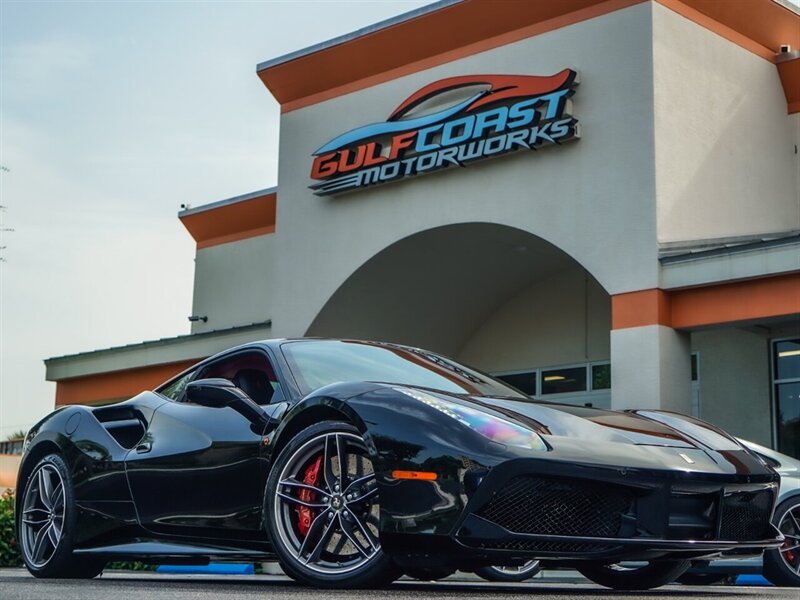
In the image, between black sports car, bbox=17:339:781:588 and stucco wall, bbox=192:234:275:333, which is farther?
stucco wall, bbox=192:234:275:333

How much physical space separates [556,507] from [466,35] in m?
13.2

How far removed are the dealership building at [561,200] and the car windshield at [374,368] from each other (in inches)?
328

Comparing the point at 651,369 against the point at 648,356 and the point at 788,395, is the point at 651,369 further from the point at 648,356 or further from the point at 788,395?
the point at 788,395

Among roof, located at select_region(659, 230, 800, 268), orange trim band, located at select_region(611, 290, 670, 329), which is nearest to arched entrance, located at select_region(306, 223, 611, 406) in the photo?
orange trim band, located at select_region(611, 290, 670, 329)

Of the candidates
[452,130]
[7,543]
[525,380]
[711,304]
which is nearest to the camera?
[7,543]

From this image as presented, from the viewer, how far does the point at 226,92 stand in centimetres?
1641

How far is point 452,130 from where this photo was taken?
1655 cm

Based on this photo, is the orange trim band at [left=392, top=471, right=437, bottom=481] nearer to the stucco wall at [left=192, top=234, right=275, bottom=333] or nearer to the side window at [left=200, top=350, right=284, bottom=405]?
the side window at [left=200, top=350, right=284, bottom=405]

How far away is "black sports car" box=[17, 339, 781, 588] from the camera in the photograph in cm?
426

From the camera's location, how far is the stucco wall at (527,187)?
1457 centimetres

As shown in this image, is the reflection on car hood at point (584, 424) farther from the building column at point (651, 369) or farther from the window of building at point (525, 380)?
the window of building at point (525, 380)

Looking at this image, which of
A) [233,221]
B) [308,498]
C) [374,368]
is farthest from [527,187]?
[308,498]

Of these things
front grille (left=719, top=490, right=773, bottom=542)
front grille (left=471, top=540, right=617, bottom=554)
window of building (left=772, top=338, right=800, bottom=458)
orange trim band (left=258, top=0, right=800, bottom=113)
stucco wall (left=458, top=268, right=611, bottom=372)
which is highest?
orange trim band (left=258, top=0, right=800, bottom=113)

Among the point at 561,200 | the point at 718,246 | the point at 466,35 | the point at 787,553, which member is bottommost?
the point at 787,553
